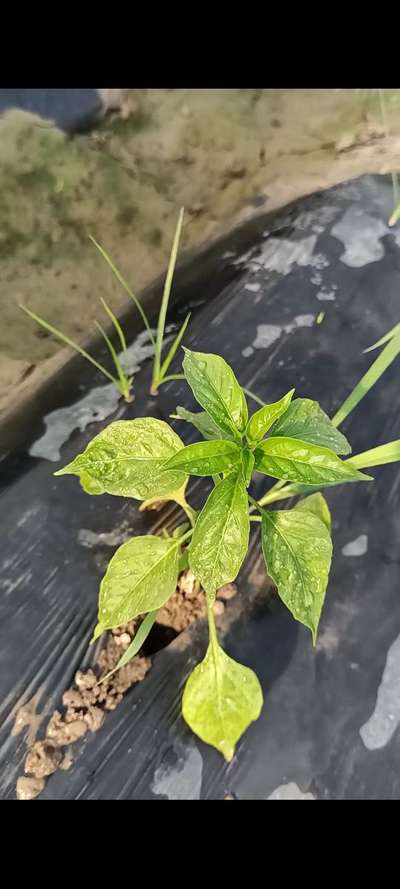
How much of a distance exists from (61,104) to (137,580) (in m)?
1.23

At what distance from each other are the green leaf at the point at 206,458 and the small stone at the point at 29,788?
0.60 m

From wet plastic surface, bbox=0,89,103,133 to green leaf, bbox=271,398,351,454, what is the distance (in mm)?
1075

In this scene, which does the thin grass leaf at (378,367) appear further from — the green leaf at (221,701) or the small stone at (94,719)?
the small stone at (94,719)

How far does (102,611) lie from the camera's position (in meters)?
0.72

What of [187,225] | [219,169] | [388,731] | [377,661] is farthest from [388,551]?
[219,169]

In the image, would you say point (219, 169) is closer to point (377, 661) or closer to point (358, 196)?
point (358, 196)

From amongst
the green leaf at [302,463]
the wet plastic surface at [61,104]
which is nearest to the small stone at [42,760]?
the green leaf at [302,463]

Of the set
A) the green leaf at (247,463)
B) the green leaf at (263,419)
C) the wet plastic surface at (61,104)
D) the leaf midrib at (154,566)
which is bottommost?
the leaf midrib at (154,566)

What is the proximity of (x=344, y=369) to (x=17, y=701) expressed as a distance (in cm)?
96

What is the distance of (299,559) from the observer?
0.68 meters

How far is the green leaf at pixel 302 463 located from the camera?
598 millimetres

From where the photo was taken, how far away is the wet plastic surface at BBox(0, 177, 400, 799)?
0.91 metres

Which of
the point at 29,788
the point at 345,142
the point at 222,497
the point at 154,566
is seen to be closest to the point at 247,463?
the point at 222,497

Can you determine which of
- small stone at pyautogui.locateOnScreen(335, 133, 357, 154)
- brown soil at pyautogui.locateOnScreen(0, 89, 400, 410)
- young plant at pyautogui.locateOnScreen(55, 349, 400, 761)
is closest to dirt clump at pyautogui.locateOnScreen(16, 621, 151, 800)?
young plant at pyautogui.locateOnScreen(55, 349, 400, 761)
